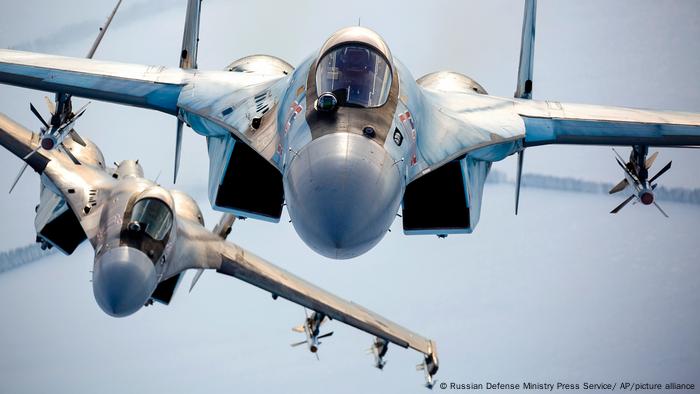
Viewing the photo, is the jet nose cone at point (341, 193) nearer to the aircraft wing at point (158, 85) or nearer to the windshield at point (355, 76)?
the windshield at point (355, 76)

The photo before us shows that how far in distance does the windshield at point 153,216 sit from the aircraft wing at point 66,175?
3.89ft

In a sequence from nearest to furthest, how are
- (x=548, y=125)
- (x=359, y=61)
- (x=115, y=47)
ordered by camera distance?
(x=359, y=61)
(x=548, y=125)
(x=115, y=47)

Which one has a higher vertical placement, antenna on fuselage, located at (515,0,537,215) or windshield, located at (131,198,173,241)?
antenna on fuselage, located at (515,0,537,215)

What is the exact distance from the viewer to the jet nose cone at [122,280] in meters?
19.3

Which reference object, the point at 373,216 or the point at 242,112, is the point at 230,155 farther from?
the point at 373,216

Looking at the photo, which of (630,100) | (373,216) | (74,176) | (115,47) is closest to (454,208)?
(373,216)

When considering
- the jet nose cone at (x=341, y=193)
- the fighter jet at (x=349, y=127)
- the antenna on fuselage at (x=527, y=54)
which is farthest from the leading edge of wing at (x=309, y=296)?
the jet nose cone at (x=341, y=193)

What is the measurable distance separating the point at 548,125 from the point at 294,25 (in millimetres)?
14848

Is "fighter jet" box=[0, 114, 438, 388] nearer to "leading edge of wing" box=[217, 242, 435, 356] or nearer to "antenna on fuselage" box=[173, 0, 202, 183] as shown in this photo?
"leading edge of wing" box=[217, 242, 435, 356]

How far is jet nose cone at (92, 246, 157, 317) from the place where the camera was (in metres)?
19.3

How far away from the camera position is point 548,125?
17.4 metres

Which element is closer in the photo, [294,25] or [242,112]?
[242,112]

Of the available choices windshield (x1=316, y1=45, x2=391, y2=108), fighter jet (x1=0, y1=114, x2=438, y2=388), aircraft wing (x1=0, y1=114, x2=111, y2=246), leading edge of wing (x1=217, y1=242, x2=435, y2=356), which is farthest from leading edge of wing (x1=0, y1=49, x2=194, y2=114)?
leading edge of wing (x1=217, y1=242, x2=435, y2=356)

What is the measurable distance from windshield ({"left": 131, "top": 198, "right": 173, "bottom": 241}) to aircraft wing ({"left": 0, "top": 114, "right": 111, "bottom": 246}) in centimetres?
119
